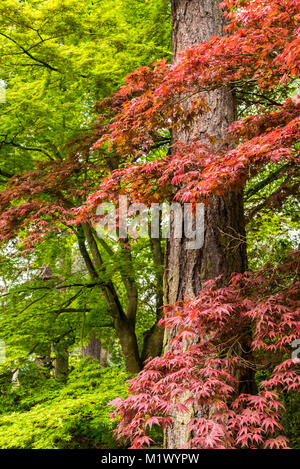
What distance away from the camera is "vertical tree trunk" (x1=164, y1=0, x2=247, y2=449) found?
317cm

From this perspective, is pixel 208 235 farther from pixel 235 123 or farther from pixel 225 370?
pixel 225 370

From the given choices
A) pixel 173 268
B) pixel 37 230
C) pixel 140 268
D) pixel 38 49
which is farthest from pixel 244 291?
pixel 38 49

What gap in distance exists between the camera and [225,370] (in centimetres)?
219

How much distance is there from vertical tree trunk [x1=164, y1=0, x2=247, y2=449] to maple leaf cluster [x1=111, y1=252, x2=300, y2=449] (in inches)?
22.8

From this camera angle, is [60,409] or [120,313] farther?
[120,313]

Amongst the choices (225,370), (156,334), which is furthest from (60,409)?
(156,334)

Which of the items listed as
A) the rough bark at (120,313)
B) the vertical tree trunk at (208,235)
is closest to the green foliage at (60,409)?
the rough bark at (120,313)

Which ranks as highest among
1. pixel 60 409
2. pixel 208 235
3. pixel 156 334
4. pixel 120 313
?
pixel 208 235

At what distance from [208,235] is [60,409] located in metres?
2.28

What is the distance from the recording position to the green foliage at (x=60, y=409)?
3.53m

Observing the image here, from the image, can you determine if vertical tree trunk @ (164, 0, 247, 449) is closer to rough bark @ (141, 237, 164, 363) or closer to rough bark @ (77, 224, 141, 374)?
rough bark @ (141, 237, 164, 363)

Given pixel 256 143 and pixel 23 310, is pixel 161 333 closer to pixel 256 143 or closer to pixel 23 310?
pixel 23 310

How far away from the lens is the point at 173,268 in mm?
3334

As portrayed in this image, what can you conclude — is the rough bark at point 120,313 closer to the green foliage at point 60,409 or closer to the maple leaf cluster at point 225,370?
the green foliage at point 60,409
